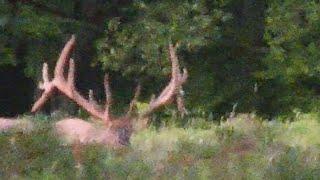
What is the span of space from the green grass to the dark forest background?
7260 millimetres

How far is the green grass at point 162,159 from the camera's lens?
6.03m

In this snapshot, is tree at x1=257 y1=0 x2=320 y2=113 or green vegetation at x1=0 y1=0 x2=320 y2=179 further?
tree at x1=257 y1=0 x2=320 y2=113

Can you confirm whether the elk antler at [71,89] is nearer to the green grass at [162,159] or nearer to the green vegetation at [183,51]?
the green grass at [162,159]

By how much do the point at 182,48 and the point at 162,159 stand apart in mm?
8867

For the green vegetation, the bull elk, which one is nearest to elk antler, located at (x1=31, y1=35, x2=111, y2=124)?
the bull elk

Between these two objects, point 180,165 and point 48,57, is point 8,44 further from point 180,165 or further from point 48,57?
point 180,165

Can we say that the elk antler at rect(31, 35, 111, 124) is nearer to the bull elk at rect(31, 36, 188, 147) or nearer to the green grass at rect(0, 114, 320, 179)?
the bull elk at rect(31, 36, 188, 147)

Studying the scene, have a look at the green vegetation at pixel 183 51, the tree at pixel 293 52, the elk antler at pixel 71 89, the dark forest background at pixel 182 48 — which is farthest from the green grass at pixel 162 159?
the tree at pixel 293 52

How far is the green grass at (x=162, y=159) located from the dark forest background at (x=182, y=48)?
7.26 meters

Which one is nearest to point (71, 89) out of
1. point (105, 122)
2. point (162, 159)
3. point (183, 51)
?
point (105, 122)

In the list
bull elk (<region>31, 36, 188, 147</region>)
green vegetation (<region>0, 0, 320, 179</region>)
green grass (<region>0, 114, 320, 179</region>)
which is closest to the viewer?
green grass (<region>0, 114, 320, 179</region>)

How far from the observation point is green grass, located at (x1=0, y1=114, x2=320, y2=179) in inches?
237

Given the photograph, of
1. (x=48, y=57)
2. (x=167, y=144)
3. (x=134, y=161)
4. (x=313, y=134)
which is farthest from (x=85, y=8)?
(x=134, y=161)

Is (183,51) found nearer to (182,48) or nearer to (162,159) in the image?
(182,48)
